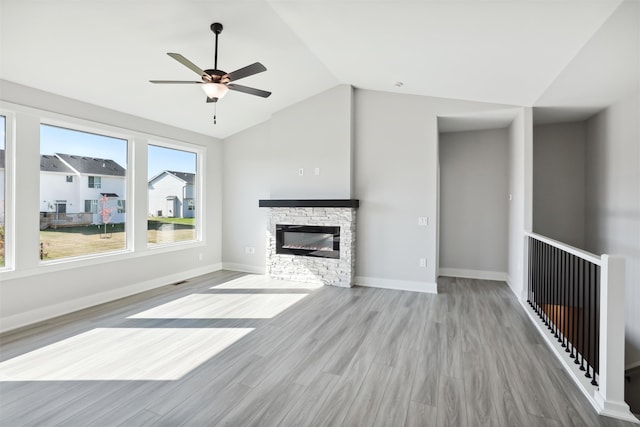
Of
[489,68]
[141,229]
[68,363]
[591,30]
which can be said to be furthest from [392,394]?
[141,229]

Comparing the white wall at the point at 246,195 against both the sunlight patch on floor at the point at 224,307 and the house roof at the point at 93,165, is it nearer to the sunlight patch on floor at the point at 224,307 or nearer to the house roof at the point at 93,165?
the sunlight patch on floor at the point at 224,307

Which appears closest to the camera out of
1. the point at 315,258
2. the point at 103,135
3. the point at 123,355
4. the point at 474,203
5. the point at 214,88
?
the point at 123,355

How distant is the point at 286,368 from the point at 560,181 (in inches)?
212

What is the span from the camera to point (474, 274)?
5.77 m

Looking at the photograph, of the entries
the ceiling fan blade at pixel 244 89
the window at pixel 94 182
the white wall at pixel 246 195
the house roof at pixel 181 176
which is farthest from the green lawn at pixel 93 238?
the ceiling fan blade at pixel 244 89

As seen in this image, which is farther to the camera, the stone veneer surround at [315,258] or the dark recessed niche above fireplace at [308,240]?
the dark recessed niche above fireplace at [308,240]

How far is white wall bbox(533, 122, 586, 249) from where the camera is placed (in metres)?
5.07

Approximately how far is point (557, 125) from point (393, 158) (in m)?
2.83

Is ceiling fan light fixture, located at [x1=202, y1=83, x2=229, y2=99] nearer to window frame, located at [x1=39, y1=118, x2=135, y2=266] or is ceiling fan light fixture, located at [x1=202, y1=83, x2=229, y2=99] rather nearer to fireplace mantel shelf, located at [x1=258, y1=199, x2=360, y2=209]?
window frame, located at [x1=39, y1=118, x2=135, y2=266]

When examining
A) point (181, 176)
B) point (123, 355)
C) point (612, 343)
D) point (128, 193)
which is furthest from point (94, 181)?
point (612, 343)

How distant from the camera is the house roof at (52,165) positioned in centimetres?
374

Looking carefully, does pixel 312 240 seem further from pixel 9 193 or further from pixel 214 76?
pixel 9 193

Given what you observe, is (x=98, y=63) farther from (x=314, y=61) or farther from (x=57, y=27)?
(x=314, y=61)

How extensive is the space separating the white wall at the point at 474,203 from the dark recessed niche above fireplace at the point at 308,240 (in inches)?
88.5
